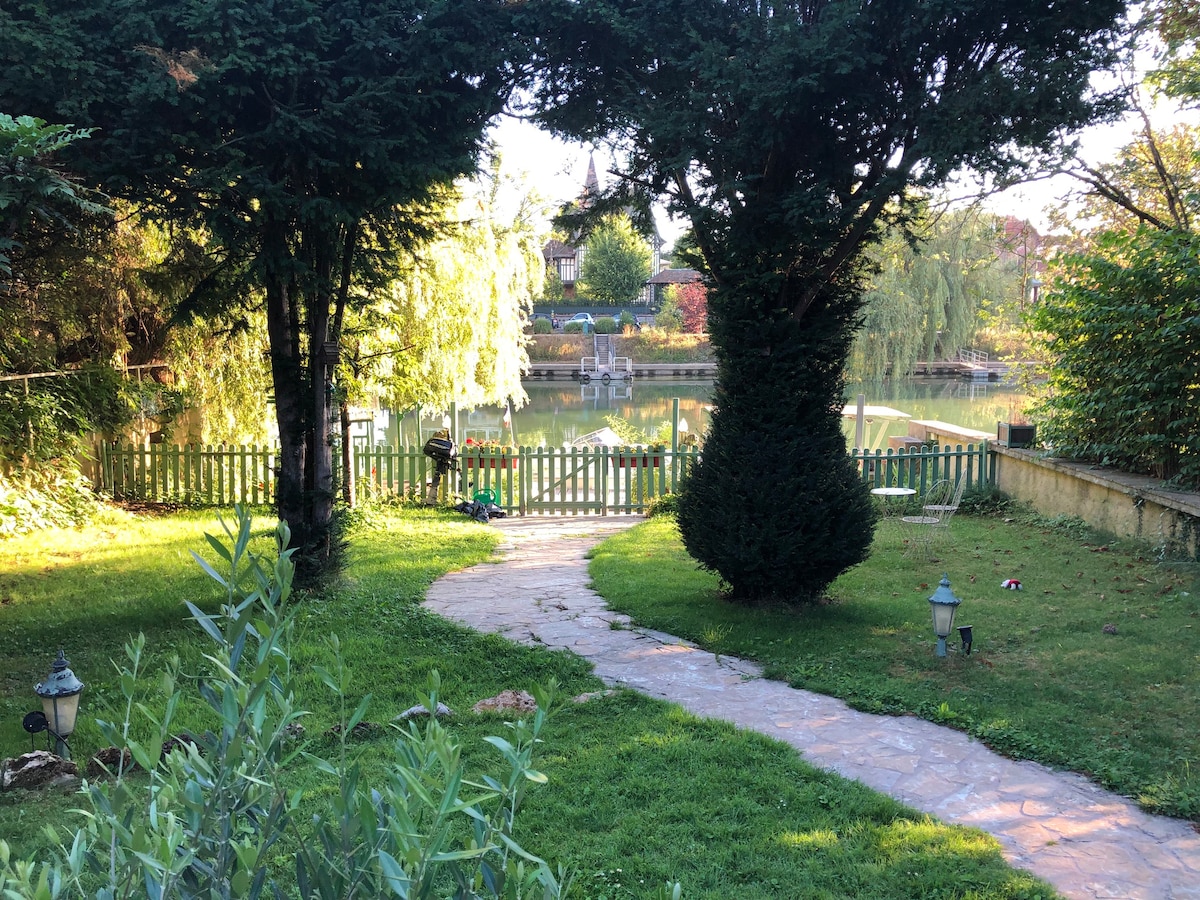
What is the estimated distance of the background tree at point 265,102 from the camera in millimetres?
5875

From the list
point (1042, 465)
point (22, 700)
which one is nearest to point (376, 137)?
point (22, 700)

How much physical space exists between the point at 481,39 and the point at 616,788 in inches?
212

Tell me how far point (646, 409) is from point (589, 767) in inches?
1225

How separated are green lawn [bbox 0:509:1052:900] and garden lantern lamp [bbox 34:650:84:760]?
10.7 inches

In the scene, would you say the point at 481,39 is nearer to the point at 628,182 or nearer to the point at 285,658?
the point at 628,182

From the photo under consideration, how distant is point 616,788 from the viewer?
4012 millimetres

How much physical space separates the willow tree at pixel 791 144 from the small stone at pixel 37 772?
181 inches

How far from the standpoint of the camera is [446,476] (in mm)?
13945

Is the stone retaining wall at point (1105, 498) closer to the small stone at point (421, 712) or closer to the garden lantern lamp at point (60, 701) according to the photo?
the small stone at point (421, 712)

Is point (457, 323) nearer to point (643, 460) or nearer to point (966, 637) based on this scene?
point (643, 460)

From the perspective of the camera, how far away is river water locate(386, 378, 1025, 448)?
25.7 meters

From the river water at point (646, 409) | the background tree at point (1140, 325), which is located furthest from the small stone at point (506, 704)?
the river water at point (646, 409)

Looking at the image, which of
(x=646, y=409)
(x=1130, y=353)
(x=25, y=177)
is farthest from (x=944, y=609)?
(x=646, y=409)

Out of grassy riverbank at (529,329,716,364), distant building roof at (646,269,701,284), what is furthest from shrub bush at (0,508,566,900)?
distant building roof at (646,269,701,284)
